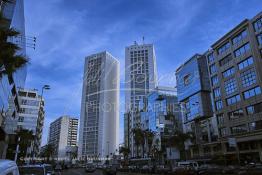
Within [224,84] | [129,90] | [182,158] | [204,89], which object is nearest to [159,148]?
[182,158]

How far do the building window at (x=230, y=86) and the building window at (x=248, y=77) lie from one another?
9.50ft

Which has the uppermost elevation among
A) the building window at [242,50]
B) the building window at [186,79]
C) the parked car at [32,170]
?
the building window at [186,79]

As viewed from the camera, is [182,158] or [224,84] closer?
[224,84]

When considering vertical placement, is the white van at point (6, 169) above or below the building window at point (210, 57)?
below

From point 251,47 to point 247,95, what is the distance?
1025cm

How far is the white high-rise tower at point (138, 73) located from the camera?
183 metres

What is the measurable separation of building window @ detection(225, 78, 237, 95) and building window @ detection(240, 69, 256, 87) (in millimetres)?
2896

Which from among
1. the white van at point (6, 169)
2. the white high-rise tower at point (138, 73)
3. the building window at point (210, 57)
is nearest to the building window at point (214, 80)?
the building window at point (210, 57)

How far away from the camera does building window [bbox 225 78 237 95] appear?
62500 mm

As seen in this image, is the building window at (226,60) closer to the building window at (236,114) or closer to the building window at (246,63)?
the building window at (246,63)

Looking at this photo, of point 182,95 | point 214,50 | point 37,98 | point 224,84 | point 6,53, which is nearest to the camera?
point 6,53

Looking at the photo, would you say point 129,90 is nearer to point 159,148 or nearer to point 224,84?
point 159,148

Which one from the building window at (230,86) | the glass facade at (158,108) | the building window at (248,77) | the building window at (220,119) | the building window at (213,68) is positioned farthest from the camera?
the glass facade at (158,108)

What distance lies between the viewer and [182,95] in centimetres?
9062
